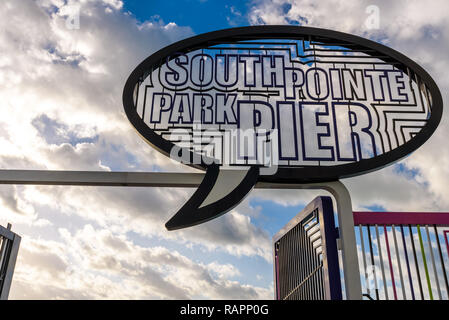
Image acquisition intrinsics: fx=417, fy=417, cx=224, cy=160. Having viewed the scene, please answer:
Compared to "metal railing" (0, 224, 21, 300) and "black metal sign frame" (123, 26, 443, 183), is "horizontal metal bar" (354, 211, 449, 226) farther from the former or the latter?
"metal railing" (0, 224, 21, 300)

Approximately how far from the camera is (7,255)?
3652 mm

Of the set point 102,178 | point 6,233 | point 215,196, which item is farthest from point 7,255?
point 215,196

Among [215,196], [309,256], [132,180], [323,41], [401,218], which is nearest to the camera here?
[215,196]

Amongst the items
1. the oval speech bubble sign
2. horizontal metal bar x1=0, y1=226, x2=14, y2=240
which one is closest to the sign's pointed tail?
the oval speech bubble sign

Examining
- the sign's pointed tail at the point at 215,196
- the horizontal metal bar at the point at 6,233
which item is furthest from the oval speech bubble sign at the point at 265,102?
the horizontal metal bar at the point at 6,233

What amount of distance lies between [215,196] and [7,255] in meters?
2.18

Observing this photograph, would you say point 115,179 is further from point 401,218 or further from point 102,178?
point 401,218

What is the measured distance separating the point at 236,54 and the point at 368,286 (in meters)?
1.99

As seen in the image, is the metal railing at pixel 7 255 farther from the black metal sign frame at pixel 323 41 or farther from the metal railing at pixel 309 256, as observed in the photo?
the metal railing at pixel 309 256

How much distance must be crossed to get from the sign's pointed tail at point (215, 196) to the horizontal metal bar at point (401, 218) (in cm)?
83

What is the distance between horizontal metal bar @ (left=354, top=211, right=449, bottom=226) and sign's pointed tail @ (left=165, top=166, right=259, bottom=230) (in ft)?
2.71

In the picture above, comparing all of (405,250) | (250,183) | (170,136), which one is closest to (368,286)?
(405,250)

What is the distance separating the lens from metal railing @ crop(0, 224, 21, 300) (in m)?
3.57

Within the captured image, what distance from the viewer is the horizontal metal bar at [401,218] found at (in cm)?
292
